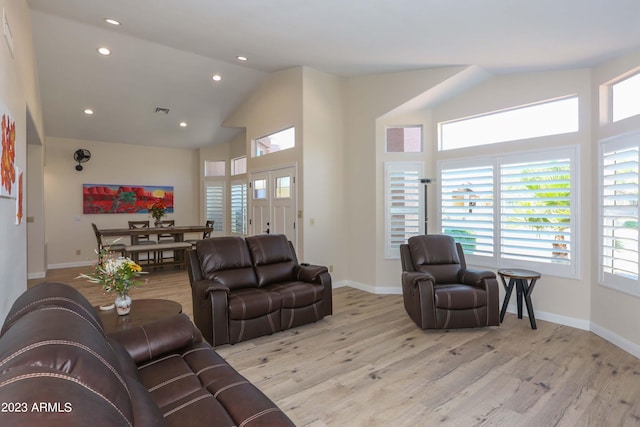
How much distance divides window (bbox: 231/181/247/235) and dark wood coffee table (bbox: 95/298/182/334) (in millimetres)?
5292

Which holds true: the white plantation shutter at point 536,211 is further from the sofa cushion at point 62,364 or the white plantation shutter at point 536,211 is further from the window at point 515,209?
the sofa cushion at point 62,364

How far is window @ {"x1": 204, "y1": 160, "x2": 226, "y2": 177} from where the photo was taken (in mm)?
9398

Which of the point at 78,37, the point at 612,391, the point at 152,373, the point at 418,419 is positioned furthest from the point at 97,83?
the point at 612,391

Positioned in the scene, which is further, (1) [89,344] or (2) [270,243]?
(2) [270,243]

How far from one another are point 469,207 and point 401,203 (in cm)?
101

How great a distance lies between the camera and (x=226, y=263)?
153 inches

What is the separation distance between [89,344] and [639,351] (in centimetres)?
427

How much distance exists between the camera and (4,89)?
2451 millimetres

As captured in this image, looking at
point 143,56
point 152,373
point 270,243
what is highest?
point 143,56

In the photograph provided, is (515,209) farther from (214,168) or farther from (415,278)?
(214,168)

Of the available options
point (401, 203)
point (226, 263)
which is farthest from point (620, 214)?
point (226, 263)

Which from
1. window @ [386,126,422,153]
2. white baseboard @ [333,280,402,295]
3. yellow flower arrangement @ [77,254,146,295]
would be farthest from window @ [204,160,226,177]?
yellow flower arrangement @ [77,254,146,295]

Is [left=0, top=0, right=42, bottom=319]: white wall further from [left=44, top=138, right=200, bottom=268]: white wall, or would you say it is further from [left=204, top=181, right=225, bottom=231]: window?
[left=204, top=181, right=225, bottom=231]: window

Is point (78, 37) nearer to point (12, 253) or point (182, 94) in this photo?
point (182, 94)
